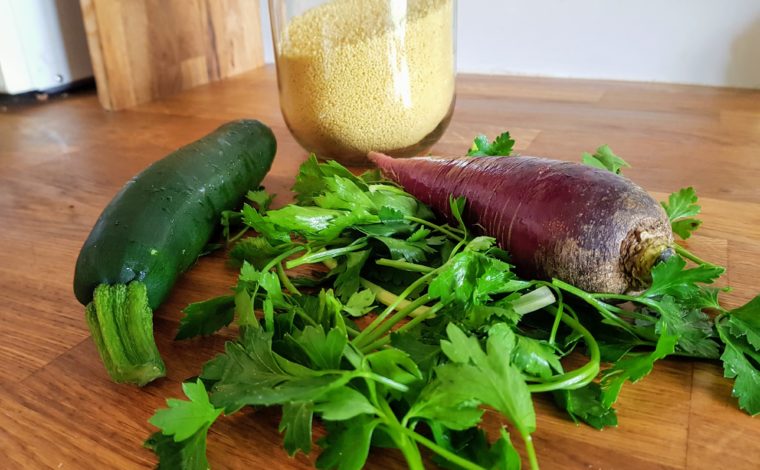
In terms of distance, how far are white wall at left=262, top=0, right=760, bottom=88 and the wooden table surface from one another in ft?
0.16

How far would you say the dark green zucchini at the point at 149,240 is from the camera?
1.79 ft

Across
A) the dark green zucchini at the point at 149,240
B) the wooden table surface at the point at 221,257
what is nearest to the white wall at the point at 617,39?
the wooden table surface at the point at 221,257

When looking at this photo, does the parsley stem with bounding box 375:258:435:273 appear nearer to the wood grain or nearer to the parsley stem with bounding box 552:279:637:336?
the parsley stem with bounding box 552:279:637:336

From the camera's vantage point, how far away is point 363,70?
2.89 ft

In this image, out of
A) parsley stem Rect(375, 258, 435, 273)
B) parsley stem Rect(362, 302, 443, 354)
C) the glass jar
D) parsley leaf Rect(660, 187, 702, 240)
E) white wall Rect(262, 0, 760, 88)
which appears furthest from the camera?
white wall Rect(262, 0, 760, 88)

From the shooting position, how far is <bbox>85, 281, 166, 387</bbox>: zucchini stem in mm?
528

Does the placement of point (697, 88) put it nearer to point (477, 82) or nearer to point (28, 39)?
point (477, 82)

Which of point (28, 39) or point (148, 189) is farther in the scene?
point (28, 39)

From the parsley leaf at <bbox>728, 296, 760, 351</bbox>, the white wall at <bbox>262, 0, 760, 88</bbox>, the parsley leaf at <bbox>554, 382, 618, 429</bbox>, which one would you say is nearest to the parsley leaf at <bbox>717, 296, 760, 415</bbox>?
the parsley leaf at <bbox>728, 296, 760, 351</bbox>

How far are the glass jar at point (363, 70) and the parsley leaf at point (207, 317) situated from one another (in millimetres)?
423

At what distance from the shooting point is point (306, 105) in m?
0.94

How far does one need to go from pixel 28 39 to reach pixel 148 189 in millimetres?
1056

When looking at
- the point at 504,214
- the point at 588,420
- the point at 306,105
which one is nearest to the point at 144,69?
the point at 306,105

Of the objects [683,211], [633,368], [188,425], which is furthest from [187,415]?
[683,211]
